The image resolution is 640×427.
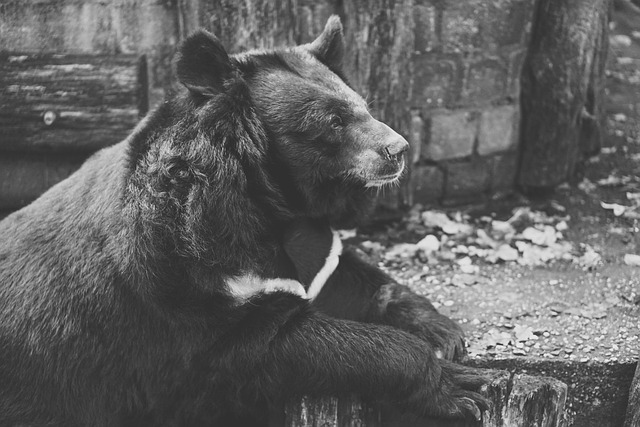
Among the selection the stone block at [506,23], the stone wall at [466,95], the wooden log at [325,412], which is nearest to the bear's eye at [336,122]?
the wooden log at [325,412]

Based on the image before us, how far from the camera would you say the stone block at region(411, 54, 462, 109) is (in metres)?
5.42

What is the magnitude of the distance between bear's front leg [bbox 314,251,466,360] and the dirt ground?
0.89 ft

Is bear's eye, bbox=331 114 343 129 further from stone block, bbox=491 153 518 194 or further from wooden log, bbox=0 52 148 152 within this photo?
stone block, bbox=491 153 518 194

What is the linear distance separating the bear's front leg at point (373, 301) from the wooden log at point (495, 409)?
1.56ft

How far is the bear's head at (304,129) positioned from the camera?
3.34 m

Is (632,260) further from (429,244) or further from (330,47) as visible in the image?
(330,47)

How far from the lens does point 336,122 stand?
3438 millimetres

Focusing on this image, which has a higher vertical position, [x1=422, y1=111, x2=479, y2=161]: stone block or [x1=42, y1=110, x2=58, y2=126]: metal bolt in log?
[x1=42, y1=110, x2=58, y2=126]: metal bolt in log

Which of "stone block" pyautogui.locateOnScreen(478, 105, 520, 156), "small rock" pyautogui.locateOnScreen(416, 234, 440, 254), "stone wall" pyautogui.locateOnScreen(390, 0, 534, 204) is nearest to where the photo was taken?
"small rock" pyautogui.locateOnScreen(416, 234, 440, 254)

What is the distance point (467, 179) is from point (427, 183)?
0.97 feet

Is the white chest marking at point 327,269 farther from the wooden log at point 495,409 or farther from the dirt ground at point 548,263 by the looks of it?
the dirt ground at point 548,263

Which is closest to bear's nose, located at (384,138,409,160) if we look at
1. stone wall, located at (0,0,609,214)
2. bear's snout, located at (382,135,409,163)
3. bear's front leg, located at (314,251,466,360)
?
bear's snout, located at (382,135,409,163)

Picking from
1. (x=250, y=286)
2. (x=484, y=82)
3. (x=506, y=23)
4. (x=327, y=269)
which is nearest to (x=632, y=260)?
(x=484, y=82)

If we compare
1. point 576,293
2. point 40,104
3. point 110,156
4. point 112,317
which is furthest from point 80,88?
point 576,293
